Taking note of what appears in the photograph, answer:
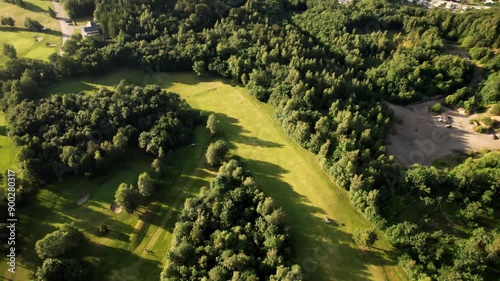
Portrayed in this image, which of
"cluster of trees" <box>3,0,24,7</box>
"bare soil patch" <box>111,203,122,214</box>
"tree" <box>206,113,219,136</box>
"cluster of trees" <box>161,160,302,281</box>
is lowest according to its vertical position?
"bare soil patch" <box>111,203,122,214</box>

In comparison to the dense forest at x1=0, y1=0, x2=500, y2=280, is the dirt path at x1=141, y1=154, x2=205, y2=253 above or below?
below

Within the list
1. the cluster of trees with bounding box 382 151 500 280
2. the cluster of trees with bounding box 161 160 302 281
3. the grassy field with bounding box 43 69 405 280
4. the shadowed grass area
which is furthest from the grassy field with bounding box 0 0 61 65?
the cluster of trees with bounding box 382 151 500 280

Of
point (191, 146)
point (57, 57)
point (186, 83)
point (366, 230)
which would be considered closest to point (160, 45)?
point (186, 83)

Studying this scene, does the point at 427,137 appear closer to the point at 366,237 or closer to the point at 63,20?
the point at 366,237

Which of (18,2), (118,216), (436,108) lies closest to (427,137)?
(436,108)

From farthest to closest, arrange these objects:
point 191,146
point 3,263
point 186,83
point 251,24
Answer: point 251,24, point 186,83, point 191,146, point 3,263

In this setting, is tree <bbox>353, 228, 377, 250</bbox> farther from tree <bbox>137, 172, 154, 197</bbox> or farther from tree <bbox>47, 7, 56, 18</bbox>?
tree <bbox>47, 7, 56, 18</bbox>

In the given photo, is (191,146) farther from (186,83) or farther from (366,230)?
(366,230)
